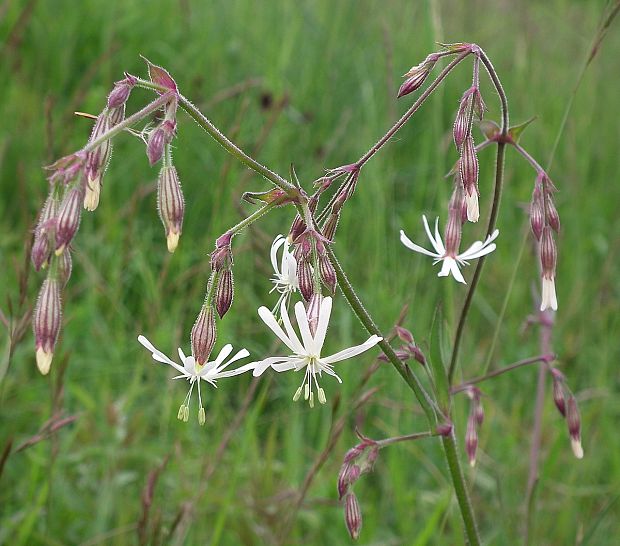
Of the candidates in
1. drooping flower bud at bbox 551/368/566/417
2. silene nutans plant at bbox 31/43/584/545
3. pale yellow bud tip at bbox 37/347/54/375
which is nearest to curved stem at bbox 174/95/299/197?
silene nutans plant at bbox 31/43/584/545

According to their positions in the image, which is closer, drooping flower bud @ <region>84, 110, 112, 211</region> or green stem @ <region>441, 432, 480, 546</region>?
drooping flower bud @ <region>84, 110, 112, 211</region>

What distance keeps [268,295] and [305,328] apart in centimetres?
187

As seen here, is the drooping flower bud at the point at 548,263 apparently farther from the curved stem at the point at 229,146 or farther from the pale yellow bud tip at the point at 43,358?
the pale yellow bud tip at the point at 43,358

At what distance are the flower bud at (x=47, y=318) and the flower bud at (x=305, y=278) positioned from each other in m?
0.42

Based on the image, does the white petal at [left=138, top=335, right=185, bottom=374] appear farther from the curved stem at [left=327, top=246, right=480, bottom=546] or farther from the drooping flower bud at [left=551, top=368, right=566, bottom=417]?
the drooping flower bud at [left=551, top=368, right=566, bottom=417]

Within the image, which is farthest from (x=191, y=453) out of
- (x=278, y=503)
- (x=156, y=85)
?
(x=156, y=85)

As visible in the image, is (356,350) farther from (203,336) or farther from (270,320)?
(203,336)

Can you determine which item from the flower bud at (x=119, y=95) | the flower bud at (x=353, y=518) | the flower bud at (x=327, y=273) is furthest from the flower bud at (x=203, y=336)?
the flower bud at (x=353, y=518)

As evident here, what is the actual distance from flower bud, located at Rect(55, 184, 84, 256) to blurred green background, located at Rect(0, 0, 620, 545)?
38cm

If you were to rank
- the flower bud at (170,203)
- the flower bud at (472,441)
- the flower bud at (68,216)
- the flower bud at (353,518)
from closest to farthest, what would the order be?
the flower bud at (68,216) → the flower bud at (170,203) → the flower bud at (353,518) → the flower bud at (472,441)

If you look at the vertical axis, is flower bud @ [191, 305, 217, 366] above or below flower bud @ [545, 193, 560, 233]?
below

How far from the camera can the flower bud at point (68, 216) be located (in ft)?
4.24

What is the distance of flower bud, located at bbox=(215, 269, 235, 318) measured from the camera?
147 cm

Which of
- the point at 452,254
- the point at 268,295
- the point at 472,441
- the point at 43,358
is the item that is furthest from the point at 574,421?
the point at 268,295
